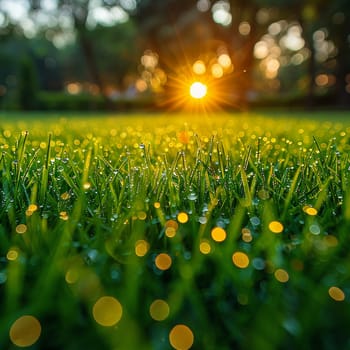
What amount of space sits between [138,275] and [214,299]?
0.14 metres

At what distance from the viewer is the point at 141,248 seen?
2.55ft

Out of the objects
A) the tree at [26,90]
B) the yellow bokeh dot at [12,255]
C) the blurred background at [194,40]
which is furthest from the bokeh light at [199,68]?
the yellow bokeh dot at [12,255]

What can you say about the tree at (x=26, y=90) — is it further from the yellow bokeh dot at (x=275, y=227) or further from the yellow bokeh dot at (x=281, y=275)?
the yellow bokeh dot at (x=281, y=275)

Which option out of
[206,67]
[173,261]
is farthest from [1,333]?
[206,67]

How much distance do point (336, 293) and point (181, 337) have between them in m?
0.27

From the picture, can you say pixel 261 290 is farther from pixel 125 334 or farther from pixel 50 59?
pixel 50 59

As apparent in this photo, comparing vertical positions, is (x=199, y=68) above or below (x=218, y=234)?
above

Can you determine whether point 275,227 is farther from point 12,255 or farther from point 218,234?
point 12,255

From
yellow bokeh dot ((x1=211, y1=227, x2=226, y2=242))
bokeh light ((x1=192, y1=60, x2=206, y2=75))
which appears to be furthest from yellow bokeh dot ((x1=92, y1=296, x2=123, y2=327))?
bokeh light ((x1=192, y1=60, x2=206, y2=75))

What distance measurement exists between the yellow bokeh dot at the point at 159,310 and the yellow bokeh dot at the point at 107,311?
0.06 m

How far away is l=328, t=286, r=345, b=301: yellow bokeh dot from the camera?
630mm

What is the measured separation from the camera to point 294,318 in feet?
1.96

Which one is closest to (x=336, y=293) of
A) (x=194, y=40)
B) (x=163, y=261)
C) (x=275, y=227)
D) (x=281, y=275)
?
(x=281, y=275)

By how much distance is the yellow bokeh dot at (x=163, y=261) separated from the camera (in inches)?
29.3
